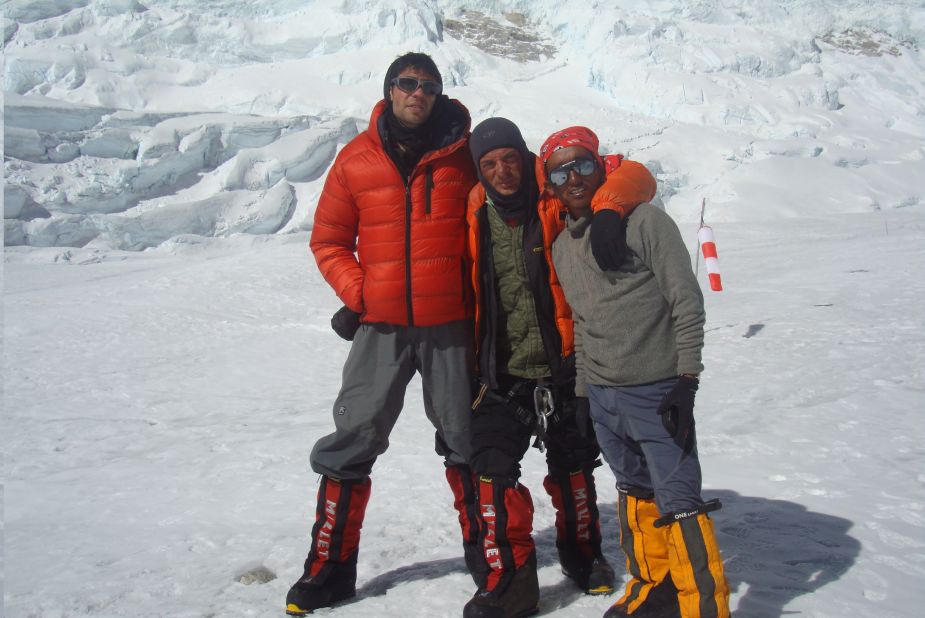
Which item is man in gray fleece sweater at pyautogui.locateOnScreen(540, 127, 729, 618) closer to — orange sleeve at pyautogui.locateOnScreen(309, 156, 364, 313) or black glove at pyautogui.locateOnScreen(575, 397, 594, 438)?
black glove at pyautogui.locateOnScreen(575, 397, 594, 438)

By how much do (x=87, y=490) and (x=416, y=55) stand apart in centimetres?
272

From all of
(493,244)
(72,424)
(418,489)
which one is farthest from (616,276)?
(72,424)

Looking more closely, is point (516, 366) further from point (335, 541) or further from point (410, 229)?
point (335, 541)

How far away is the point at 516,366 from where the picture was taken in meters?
2.11

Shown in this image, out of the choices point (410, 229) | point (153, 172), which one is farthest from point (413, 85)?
point (153, 172)

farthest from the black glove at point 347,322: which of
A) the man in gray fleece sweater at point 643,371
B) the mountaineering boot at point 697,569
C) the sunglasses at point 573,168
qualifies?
the mountaineering boot at point 697,569

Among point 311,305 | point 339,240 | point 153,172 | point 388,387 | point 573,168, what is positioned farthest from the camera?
point 153,172

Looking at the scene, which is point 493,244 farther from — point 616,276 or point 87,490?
point 87,490

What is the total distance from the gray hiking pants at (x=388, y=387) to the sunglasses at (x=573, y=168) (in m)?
0.55

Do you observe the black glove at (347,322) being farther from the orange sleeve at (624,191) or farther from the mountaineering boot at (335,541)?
the orange sleeve at (624,191)

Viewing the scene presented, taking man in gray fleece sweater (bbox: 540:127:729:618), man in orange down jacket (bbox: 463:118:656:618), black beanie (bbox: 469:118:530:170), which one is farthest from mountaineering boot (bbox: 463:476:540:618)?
black beanie (bbox: 469:118:530:170)

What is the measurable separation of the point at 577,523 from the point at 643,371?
0.64 metres

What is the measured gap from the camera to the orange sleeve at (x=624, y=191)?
1.82 m

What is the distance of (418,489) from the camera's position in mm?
3221
